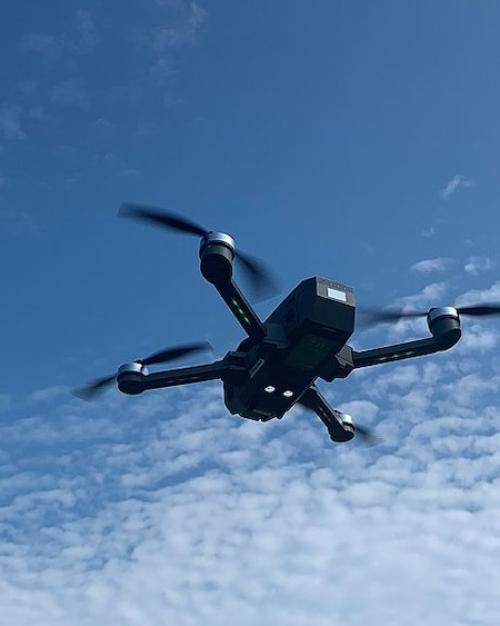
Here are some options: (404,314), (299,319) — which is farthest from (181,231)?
(404,314)

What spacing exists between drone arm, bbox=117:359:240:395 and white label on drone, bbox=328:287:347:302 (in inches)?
154

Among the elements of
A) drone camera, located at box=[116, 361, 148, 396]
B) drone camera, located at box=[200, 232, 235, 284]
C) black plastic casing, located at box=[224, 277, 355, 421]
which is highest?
drone camera, located at box=[200, 232, 235, 284]

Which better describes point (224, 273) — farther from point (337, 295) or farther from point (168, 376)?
point (168, 376)

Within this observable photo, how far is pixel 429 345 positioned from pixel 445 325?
A: 2.85ft

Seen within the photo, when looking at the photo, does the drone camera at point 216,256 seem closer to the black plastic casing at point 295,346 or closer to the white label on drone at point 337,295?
the black plastic casing at point 295,346

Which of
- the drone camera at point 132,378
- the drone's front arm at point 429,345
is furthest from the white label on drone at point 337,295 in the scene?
the drone camera at point 132,378

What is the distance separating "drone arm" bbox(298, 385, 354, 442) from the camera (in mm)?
25875

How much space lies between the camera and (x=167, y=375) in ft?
79.3

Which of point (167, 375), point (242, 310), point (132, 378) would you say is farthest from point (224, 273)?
point (132, 378)

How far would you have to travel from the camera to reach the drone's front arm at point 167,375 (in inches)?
941

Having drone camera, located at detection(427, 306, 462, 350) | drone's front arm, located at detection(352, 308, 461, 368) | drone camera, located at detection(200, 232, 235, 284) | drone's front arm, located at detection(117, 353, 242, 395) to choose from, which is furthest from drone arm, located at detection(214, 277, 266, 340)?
drone camera, located at detection(427, 306, 462, 350)

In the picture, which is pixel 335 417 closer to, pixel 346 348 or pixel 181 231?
pixel 346 348

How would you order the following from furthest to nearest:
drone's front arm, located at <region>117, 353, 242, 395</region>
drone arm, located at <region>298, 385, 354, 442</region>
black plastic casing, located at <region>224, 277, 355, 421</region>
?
drone arm, located at <region>298, 385, 354, 442</region> < drone's front arm, located at <region>117, 353, 242, 395</region> < black plastic casing, located at <region>224, 277, 355, 421</region>

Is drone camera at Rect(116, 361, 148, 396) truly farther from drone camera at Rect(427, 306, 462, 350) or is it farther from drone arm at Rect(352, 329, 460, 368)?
drone camera at Rect(427, 306, 462, 350)
